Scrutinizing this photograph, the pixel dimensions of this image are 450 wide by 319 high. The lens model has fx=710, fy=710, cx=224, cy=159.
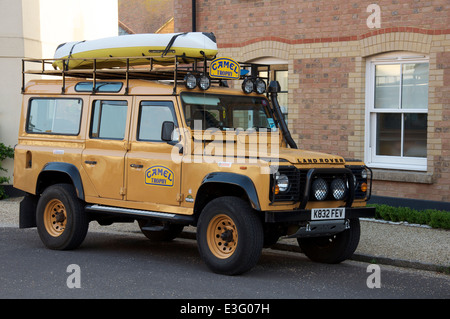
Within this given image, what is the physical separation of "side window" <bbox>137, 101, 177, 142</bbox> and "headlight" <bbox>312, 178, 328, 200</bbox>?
6.24 ft

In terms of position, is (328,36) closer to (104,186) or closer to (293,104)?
(293,104)

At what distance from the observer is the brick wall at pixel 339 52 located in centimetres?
1138

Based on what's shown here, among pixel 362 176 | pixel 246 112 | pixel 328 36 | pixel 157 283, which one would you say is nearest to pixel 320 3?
pixel 328 36

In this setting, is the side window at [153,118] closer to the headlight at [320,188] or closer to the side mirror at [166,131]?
the side mirror at [166,131]

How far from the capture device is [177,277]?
303 inches

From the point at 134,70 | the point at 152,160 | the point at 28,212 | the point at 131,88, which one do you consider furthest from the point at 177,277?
the point at 28,212

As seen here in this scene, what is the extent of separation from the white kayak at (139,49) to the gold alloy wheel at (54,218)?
1.88 m

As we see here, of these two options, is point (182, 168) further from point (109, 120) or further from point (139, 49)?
point (139, 49)

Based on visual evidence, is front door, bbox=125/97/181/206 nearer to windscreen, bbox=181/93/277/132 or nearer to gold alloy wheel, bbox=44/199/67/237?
windscreen, bbox=181/93/277/132

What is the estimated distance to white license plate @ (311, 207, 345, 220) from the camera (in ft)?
25.2

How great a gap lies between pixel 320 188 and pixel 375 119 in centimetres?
495

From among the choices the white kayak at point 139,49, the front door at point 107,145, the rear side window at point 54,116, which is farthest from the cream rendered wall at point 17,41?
the front door at point 107,145

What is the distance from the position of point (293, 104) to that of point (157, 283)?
258 inches

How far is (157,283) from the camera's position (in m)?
7.39
